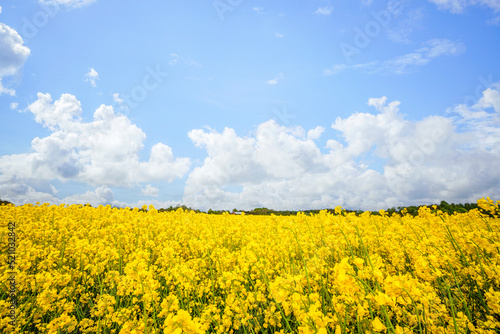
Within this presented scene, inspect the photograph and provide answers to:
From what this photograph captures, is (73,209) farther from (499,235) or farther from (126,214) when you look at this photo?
(499,235)

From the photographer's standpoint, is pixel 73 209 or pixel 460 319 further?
pixel 73 209

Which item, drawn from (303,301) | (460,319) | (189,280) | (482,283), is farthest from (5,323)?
(482,283)

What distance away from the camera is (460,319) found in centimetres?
220

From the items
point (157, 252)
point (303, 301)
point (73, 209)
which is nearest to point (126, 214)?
point (73, 209)

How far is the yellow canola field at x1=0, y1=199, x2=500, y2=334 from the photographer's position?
2008 millimetres

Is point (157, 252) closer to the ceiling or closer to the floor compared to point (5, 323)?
closer to the ceiling

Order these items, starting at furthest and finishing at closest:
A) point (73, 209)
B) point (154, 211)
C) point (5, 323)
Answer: point (73, 209) → point (154, 211) → point (5, 323)

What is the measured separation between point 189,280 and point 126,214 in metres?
5.42

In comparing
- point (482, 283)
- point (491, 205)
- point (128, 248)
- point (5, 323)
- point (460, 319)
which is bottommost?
point (5, 323)

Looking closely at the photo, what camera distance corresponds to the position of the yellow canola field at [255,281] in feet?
6.59

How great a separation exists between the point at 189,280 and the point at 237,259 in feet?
2.96

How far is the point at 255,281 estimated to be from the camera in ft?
13.4

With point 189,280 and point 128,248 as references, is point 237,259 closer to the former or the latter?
point 189,280

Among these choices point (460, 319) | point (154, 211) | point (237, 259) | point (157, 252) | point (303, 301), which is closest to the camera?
point (460, 319)
